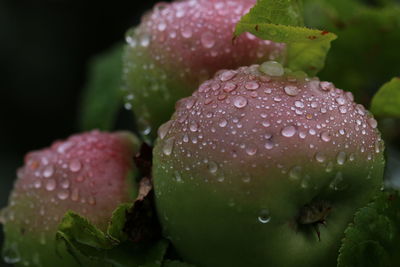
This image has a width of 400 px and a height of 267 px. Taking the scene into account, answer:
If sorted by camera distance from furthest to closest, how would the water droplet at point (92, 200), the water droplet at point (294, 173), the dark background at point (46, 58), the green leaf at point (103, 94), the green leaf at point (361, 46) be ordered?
the dark background at point (46, 58), the green leaf at point (103, 94), the green leaf at point (361, 46), the water droplet at point (92, 200), the water droplet at point (294, 173)

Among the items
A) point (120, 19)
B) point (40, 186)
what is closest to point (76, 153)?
point (40, 186)

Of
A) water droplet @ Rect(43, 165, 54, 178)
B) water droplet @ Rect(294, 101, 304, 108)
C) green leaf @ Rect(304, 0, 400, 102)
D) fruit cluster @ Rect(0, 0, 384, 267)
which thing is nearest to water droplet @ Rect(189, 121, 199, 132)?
fruit cluster @ Rect(0, 0, 384, 267)

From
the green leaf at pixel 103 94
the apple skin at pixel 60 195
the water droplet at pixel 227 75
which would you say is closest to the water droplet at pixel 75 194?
the apple skin at pixel 60 195

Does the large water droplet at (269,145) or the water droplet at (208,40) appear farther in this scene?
the water droplet at (208,40)

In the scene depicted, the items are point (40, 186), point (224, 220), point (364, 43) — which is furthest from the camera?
point (364, 43)

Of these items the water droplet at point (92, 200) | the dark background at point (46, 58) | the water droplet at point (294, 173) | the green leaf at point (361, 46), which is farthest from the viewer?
the dark background at point (46, 58)

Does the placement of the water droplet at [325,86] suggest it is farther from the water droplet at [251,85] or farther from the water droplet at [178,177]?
the water droplet at [178,177]

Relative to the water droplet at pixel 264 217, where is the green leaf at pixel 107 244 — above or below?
below

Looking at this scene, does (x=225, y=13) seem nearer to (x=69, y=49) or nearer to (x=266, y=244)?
(x=266, y=244)
